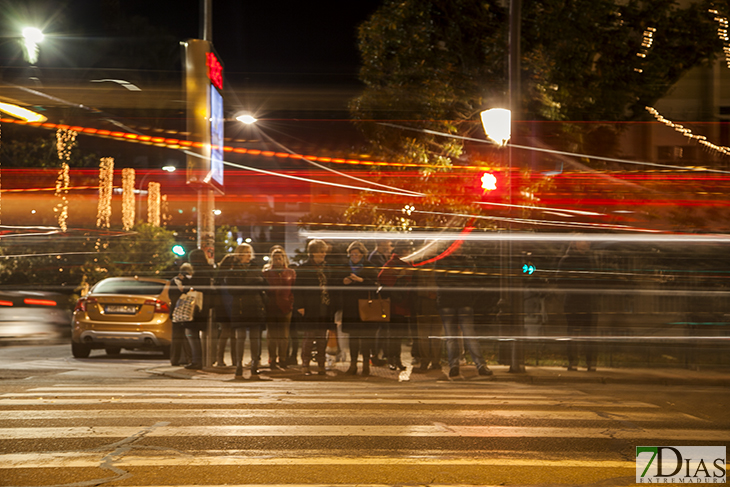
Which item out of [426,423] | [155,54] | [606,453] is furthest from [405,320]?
[155,54]

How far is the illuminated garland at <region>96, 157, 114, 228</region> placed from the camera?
14031 millimetres

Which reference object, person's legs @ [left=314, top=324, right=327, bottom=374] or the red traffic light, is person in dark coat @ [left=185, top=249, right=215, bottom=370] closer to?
person's legs @ [left=314, top=324, right=327, bottom=374]

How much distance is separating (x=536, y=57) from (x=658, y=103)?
11.2 ft

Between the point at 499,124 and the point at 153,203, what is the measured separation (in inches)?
283

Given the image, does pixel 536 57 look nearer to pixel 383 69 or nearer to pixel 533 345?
pixel 383 69

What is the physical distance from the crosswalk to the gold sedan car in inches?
138

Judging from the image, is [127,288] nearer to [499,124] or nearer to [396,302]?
[396,302]

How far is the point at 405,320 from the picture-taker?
33.1ft

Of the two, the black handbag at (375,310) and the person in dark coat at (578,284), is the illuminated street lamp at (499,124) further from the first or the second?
the black handbag at (375,310)

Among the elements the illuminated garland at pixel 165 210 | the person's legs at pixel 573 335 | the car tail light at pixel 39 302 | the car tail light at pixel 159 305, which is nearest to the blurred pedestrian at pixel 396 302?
the person's legs at pixel 573 335
